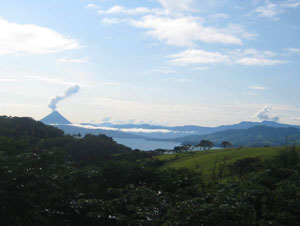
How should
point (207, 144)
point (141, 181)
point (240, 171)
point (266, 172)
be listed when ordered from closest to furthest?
point (266, 172)
point (141, 181)
point (240, 171)
point (207, 144)

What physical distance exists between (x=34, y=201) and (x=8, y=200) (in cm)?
163

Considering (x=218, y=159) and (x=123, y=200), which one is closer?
(x=123, y=200)

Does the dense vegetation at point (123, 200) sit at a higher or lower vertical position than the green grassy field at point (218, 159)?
higher

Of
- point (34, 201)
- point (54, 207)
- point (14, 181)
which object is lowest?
point (54, 207)

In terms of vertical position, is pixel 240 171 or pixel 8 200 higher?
pixel 8 200

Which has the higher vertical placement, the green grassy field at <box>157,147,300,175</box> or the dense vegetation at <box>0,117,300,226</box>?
the dense vegetation at <box>0,117,300,226</box>

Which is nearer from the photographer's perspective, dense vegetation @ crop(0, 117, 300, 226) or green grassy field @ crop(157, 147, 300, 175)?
dense vegetation @ crop(0, 117, 300, 226)

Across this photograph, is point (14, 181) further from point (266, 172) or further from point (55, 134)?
point (55, 134)

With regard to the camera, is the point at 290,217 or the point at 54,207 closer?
the point at 290,217

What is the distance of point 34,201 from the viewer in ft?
55.9

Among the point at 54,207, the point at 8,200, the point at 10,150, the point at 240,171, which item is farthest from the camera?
the point at 240,171

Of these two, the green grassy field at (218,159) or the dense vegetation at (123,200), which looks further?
the green grassy field at (218,159)

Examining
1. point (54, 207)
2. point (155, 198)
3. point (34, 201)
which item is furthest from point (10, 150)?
point (155, 198)

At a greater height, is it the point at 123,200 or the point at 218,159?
the point at 123,200
